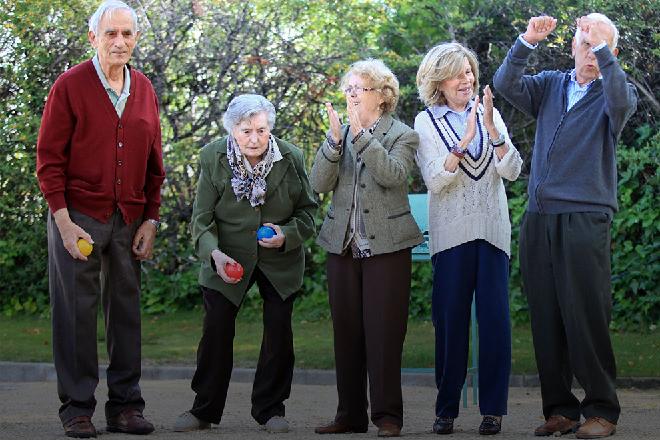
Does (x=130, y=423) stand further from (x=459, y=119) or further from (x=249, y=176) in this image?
(x=459, y=119)

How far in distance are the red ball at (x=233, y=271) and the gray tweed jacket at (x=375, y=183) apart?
446 mm

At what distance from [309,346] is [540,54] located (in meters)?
3.80

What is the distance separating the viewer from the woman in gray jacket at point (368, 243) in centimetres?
693

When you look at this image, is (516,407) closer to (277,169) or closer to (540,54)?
(277,169)

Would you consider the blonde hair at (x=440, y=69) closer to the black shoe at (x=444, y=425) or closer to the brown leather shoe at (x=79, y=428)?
the black shoe at (x=444, y=425)

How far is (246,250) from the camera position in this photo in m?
7.20

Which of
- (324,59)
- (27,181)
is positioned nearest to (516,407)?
(324,59)

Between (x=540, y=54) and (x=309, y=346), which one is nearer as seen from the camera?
(x=309, y=346)

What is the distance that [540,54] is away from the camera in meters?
13.3

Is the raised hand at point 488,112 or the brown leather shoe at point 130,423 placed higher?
the raised hand at point 488,112

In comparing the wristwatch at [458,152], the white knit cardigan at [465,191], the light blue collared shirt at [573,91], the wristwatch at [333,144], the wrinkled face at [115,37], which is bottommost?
the white knit cardigan at [465,191]

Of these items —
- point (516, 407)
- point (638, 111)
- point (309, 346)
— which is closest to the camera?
point (516, 407)

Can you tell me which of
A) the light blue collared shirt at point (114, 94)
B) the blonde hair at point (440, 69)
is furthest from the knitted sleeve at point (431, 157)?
the light blue collared shirt at point (114, 94)

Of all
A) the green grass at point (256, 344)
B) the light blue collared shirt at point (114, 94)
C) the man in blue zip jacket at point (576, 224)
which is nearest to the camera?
the man in blue zip jacket at point (576, 224)
